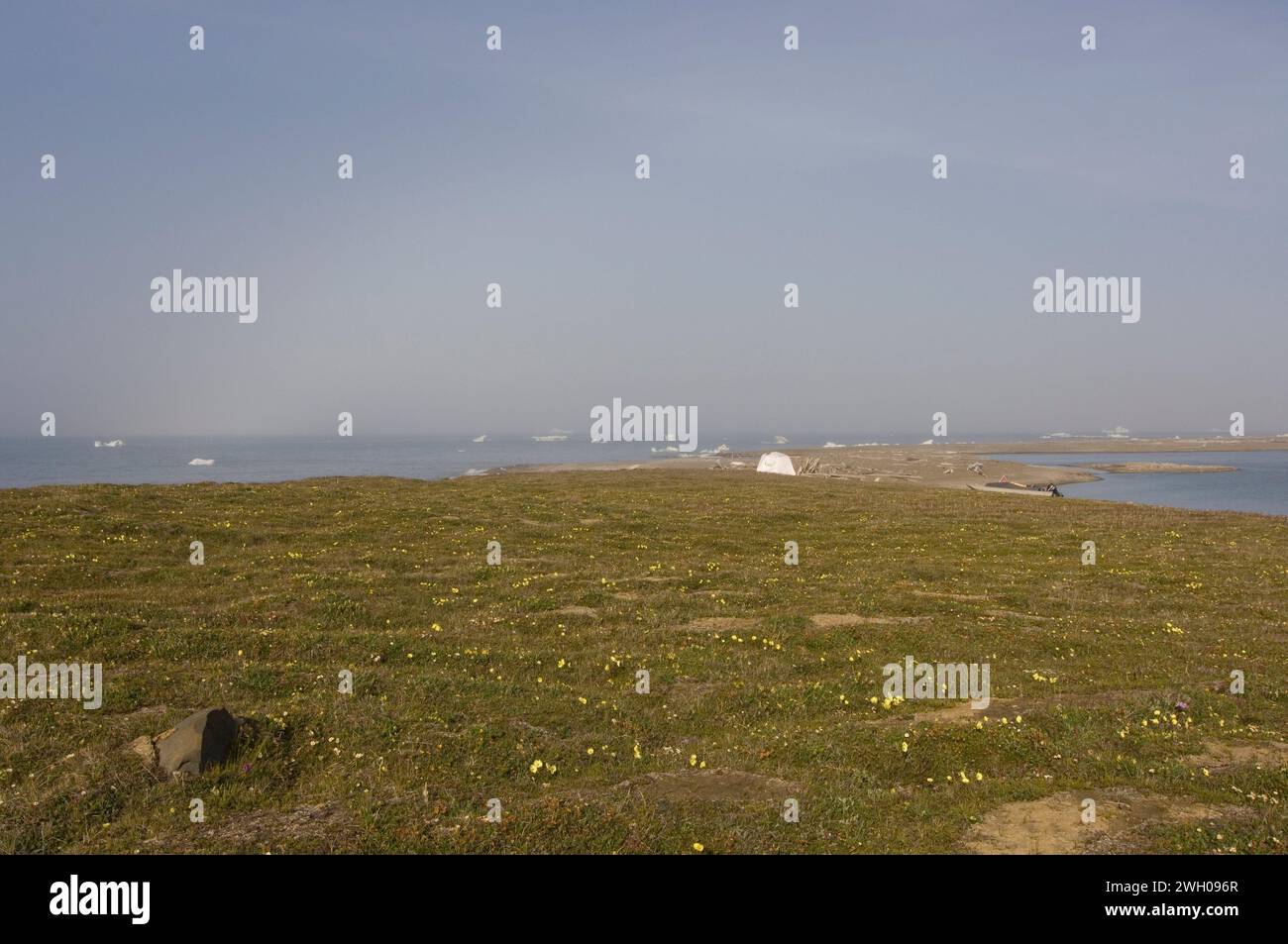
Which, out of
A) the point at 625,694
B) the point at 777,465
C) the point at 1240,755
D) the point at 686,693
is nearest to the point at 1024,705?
the point at 1240,755

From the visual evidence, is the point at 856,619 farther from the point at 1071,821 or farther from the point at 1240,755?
the point at 1071,821

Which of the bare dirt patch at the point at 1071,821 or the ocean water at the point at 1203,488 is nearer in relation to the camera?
the bare dirt patch at the point at 1071,821

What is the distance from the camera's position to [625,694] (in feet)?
52.0

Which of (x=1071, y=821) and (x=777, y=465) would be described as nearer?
(x=1071, y=821)

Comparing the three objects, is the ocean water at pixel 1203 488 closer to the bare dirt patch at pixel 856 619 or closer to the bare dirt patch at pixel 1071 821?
the bare dirt patch at pixel 856 619

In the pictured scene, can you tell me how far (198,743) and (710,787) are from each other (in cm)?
803

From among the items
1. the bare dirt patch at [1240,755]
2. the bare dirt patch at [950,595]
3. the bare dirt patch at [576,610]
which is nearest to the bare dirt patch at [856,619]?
the bare dirt patch at [950,595]

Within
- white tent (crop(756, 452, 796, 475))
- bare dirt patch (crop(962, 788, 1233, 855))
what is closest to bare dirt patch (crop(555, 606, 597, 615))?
bare dirt patch (crop(962, 788, 1233, 855))

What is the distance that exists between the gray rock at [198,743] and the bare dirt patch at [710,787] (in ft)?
20.7

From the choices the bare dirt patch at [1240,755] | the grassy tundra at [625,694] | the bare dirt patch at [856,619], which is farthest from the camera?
the bare dirt patch at [856,619]

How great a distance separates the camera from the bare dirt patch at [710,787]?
1141cm

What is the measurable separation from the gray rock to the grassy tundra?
0.30m

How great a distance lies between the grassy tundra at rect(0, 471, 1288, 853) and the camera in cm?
1050

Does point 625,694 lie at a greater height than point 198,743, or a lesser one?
lesser
